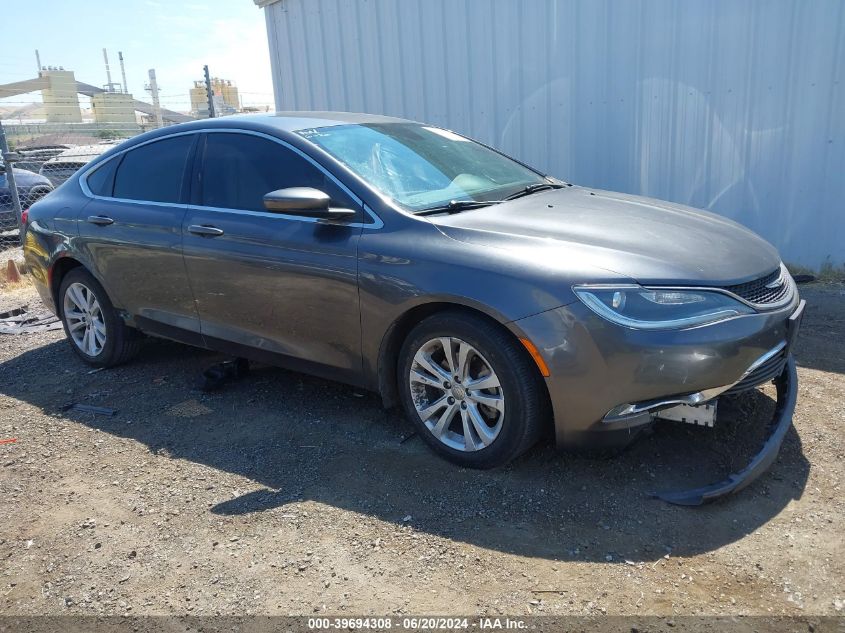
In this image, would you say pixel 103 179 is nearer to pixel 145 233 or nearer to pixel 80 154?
pixel 145 233

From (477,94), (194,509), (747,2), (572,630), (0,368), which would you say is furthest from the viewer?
(477,94)

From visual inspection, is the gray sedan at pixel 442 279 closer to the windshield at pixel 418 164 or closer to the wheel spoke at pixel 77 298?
the windshield at pixel 418 164

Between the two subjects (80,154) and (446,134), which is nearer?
(446,134)

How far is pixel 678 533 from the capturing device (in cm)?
291

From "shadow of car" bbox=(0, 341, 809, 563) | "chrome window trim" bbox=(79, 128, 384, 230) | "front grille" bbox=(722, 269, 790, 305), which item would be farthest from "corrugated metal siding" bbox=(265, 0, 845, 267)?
"chrome window trim" bbox=(79, 128, 384, 230)

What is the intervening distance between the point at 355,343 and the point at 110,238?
2.18m

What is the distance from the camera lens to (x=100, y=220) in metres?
4.91

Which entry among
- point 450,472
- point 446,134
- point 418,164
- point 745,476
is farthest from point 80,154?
point 745,476

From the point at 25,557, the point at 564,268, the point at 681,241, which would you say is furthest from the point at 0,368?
the point at 681,241

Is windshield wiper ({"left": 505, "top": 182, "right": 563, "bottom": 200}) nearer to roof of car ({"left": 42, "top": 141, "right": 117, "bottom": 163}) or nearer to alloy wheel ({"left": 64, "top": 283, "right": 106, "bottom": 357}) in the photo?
alloy wheel ({"left": 64, "top": 283, "right": 106, "bottom": 357})

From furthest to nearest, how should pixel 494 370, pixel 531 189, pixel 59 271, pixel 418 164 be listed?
pixel 59 271 < pixel 531 189 < pixel 418 164 < pixel 494 370

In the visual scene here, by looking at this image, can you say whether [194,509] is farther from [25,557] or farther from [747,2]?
[747,2]

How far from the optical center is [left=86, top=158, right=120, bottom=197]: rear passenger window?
5036mm

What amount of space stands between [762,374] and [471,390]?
1.29m
